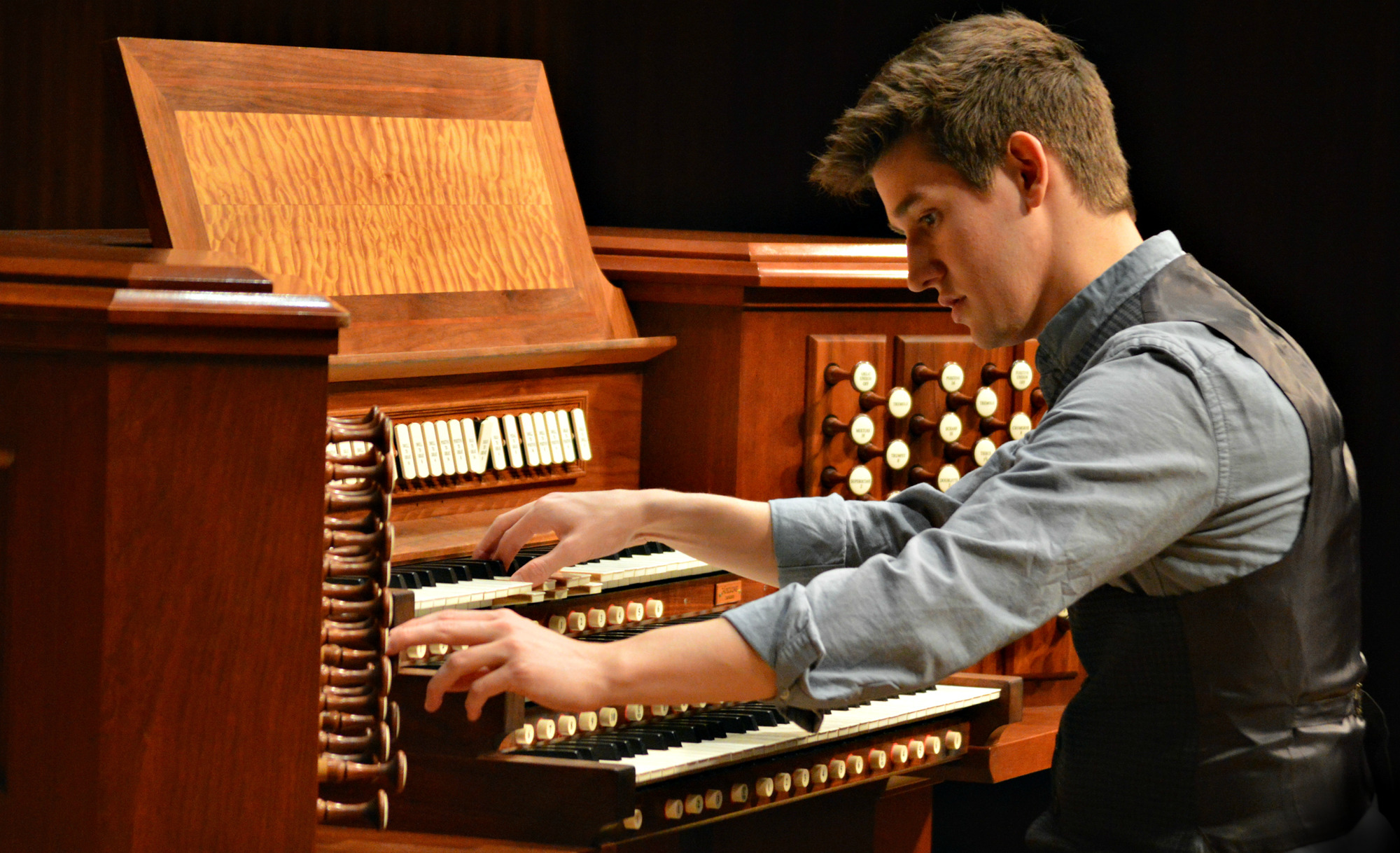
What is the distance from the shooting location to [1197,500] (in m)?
1.73

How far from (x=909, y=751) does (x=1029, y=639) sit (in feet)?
2.84

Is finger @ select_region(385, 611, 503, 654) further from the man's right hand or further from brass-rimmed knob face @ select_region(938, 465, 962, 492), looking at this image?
brass-rimmed knob face @ select_region(938, 465, 962, 492)

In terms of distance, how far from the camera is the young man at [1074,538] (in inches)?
65.3

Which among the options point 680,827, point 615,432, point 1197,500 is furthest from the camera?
point 615,432

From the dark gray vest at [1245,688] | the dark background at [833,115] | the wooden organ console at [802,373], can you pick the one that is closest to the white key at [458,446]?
the wooden organ console at [802,373]

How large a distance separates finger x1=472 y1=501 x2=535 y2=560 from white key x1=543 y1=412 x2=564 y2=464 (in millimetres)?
491

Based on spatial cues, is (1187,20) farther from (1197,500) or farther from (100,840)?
(100,840)

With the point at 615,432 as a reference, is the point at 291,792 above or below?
below

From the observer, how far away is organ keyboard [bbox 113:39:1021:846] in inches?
81.7

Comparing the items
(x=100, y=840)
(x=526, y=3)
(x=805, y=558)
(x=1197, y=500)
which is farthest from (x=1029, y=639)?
(x=100, y=840)

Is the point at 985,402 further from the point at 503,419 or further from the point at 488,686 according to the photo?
the point at 488,686

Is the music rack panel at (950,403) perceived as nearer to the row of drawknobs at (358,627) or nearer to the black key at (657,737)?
the black key at (657,737)

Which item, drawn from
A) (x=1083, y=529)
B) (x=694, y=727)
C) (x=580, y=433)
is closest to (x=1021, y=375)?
(x=580, y=433)

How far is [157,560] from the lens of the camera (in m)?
1.49
